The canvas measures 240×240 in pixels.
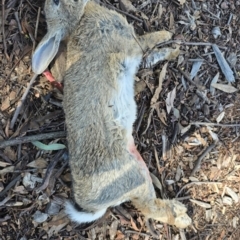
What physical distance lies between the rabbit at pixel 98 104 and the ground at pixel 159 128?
0.27 m

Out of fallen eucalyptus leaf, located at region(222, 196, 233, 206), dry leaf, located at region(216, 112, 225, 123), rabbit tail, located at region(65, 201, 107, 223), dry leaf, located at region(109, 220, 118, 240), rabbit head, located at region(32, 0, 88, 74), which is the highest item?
rabbit head, located at region(32, 0, 88, 74)

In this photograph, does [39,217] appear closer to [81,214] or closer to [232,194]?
[81,214]

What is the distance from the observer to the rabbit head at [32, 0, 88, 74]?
3.91m

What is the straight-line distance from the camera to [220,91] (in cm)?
468

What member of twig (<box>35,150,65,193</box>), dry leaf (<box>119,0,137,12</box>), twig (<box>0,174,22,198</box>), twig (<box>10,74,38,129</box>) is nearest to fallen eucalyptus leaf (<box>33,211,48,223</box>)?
twig (<box>35,150,65,193</box>)

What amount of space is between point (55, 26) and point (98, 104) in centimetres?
82

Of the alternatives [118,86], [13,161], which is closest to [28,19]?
[118,86]

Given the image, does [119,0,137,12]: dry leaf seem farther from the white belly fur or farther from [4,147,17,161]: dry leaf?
[4,147,17,161]: dry leaf

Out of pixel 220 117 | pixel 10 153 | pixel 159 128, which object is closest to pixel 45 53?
pixel 10 153

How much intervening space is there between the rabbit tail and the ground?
0.21m

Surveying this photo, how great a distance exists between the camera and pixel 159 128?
14.7 ft

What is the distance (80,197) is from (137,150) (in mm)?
826

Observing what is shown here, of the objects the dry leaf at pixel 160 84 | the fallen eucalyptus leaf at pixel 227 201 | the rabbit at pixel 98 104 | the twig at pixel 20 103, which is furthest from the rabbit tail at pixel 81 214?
the fallen eucalyptus leaf at pixel 227 201

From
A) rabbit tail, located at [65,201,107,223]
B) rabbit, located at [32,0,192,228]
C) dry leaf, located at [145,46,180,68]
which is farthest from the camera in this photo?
dry leaf, located at [145,46,180,68]
